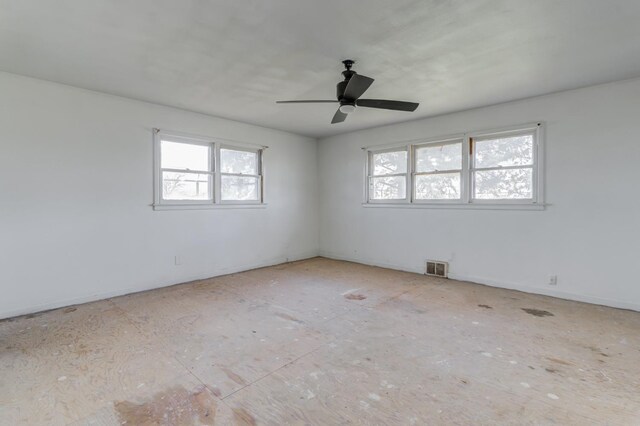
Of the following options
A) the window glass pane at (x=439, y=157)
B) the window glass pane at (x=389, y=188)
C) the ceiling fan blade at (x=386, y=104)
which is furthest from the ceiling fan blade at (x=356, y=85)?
the window glass pane at (x=389, y=188)

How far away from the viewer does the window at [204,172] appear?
14.9 feet

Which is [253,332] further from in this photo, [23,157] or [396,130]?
[396,130]

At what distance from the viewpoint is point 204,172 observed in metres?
4.96

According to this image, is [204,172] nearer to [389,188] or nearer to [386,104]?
[386,104]

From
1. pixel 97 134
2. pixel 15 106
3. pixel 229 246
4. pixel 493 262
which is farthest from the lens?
pixel 229 246

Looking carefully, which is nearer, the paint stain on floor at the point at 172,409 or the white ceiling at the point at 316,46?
the paint stain on floor at the point at 172,409

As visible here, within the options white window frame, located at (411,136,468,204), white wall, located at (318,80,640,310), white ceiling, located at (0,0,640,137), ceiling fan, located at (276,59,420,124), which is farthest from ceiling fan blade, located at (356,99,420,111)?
white window frame, located at (411,136,468,204)

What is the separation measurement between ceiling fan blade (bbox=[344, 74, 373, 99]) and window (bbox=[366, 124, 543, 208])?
253cm

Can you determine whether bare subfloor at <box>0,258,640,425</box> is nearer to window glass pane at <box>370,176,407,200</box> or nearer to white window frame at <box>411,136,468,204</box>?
white window frame at <box>411,136,468,204</box>

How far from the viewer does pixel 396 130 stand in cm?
548

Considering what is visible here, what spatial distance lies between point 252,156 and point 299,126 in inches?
41.2

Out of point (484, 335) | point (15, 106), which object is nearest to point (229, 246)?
point (15, 106)

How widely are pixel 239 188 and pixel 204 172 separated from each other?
72 centimetres

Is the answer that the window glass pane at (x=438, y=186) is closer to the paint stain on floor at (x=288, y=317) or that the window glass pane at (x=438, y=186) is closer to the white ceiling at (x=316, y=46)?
the white ceiling at (x=316, y=46)
